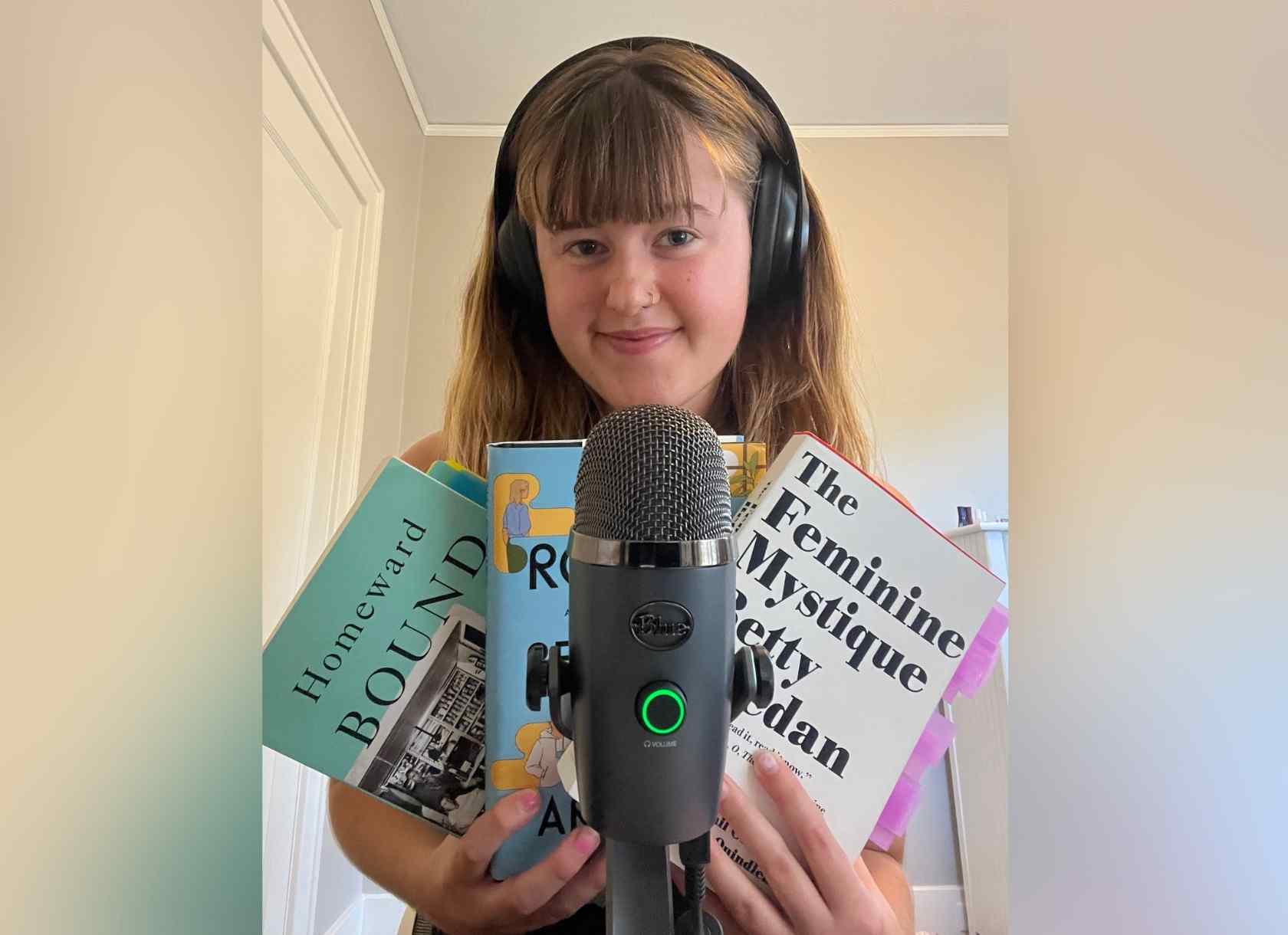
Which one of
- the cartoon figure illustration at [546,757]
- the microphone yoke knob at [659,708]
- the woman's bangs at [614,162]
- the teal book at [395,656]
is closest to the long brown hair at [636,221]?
the woman's bangs at [614,162]

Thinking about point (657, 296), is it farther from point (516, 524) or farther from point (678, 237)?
point (516, 524)

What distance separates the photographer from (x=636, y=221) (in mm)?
575

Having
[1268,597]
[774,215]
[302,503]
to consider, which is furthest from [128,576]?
[1268,597]

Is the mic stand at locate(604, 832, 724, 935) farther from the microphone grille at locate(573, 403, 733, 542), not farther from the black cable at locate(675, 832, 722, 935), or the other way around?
the microphone grille at locate(573, 403, 733, 542)

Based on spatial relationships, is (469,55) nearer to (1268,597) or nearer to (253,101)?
(253,101)

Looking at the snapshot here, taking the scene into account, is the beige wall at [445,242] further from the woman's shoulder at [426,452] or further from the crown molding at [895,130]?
the crown molding at [895,130]

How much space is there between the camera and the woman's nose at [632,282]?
0.58 meters

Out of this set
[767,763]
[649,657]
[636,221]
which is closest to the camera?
[649,657]

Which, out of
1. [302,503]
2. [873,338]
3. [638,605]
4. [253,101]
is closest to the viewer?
[638,605]

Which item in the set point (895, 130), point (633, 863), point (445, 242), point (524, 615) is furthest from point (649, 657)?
point (895, 130)

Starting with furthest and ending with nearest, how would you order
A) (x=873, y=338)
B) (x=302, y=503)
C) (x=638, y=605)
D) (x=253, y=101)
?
(x=873, y=338)
(x=302, y=503)
(x=253, y=101)
(x=638, y=605)

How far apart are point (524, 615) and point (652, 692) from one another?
0.21 meters

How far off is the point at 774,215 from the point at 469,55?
32cm

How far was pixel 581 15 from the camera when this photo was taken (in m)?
0.60
